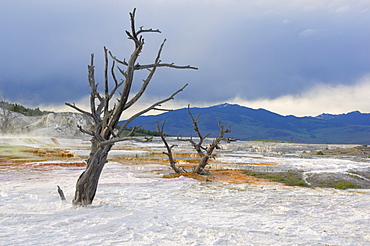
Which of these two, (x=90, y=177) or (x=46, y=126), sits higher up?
(x=46, y=126)

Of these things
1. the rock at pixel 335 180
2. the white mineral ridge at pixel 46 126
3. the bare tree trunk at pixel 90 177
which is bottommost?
the rock at pixel 335 180

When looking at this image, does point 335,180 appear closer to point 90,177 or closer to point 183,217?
point 183,217

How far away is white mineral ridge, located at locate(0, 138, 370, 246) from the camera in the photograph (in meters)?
5.87

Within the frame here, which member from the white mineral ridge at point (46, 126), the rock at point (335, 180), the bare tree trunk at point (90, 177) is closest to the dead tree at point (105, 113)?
the bare tree trunk at point (90, 177)

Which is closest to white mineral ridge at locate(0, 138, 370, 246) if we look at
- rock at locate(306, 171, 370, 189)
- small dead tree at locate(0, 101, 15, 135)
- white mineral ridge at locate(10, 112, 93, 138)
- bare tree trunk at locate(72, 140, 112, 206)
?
bare tree trunk at locate(72, 140, 112, 206)

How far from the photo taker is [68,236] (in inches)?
227

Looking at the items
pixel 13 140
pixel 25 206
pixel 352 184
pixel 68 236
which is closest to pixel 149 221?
pixel 68 236

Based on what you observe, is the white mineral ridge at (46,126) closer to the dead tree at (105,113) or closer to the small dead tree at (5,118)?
the small dead tree at (5,118)

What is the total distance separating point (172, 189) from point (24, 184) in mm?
6005

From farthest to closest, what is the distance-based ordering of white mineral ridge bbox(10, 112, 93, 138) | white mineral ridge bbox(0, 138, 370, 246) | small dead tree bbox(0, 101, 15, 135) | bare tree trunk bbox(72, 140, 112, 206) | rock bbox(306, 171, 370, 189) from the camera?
1. white mineral ridge bbox(10, 112, 93, 138)
2. small dead tree bbox(0, 101, 15, 135)
3. rock bbox(306, 171, 370, 189)
4. bare tree trunk bbox(72, 140, 112, 206)
5. white mineral ridge bbox(0, 138, 370, 246)

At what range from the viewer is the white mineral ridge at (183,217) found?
5871mm

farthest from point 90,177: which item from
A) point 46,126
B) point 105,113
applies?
point 46,126

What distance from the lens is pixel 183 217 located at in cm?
773

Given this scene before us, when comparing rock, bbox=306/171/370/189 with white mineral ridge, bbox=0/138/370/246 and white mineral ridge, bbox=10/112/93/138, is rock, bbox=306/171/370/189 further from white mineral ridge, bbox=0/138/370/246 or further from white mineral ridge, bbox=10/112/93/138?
white mineral ridge, bbox=10/112/93/138
